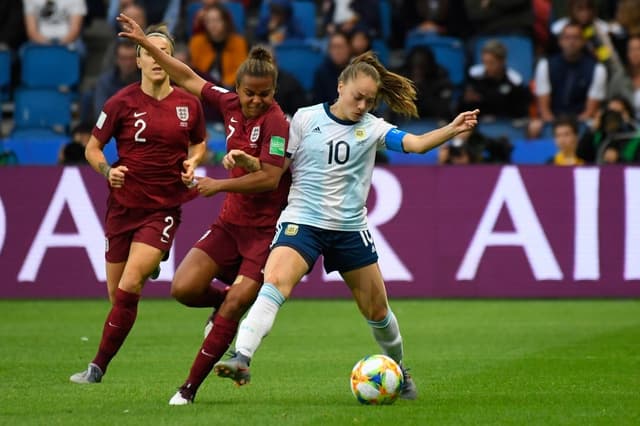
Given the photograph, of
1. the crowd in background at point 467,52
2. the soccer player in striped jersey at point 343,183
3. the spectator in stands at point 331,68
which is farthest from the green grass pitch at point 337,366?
the spectator in stands at point 331,68

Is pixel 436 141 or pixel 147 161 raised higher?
pixel 436 141

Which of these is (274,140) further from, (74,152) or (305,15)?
(305,15)

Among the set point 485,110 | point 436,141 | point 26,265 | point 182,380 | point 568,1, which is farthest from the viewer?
point 568,1

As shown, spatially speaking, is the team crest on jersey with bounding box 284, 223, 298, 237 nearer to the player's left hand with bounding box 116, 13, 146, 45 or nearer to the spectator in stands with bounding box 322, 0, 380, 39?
the player's left hand with bounding box 116, 13, 146, 45

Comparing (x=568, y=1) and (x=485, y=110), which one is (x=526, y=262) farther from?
(x=568, y=1)

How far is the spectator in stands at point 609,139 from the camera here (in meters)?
15.9

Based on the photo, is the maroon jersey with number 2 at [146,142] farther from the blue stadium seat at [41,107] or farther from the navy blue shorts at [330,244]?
the blue stadium seat at [41,107]

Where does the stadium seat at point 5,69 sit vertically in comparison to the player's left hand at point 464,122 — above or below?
below

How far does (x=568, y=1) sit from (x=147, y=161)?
36.3ft

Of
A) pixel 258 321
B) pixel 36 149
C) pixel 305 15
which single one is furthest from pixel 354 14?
pixel 258 321

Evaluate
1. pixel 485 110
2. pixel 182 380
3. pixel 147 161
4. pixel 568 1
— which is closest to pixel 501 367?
pixel 182 380

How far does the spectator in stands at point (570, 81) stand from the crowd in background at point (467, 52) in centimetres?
1

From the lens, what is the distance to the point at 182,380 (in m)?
9.25

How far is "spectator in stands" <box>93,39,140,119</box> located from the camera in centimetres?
1734
